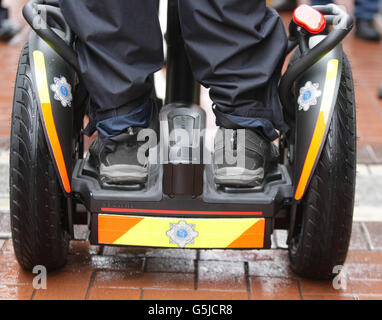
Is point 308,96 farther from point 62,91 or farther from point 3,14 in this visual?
point 3,14

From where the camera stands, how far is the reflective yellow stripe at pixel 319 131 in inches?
68.4

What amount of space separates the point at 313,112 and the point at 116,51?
0.56 metres

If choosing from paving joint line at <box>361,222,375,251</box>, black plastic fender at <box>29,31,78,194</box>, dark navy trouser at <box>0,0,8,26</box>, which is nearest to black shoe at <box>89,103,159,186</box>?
black plastic fender at <box>29,31,78,194</box>

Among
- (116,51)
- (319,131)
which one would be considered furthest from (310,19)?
(116,51)

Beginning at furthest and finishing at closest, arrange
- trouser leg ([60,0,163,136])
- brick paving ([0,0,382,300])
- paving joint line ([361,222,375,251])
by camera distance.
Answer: paving joint line ([361,222,375,251]) → brick paving ([0,0,382,300]) → trouser leg ([60,0,163,136])

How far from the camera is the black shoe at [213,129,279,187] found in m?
1.77

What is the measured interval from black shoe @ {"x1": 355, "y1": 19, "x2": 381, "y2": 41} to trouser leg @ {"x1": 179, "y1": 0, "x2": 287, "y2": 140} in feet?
11.4

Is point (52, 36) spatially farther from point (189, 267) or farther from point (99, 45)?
point (189, 267)

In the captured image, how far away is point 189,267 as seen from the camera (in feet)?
6.84

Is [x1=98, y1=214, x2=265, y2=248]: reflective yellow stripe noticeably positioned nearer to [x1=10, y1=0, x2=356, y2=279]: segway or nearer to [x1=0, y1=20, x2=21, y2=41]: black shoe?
[x1=10, y1=0, x2=356, y2=279]: segway

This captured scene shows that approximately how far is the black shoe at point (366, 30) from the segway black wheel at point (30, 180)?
3.68 meters

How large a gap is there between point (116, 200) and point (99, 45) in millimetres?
427

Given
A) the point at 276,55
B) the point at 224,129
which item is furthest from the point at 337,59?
the point at 224,129

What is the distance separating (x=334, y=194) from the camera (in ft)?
5.82
